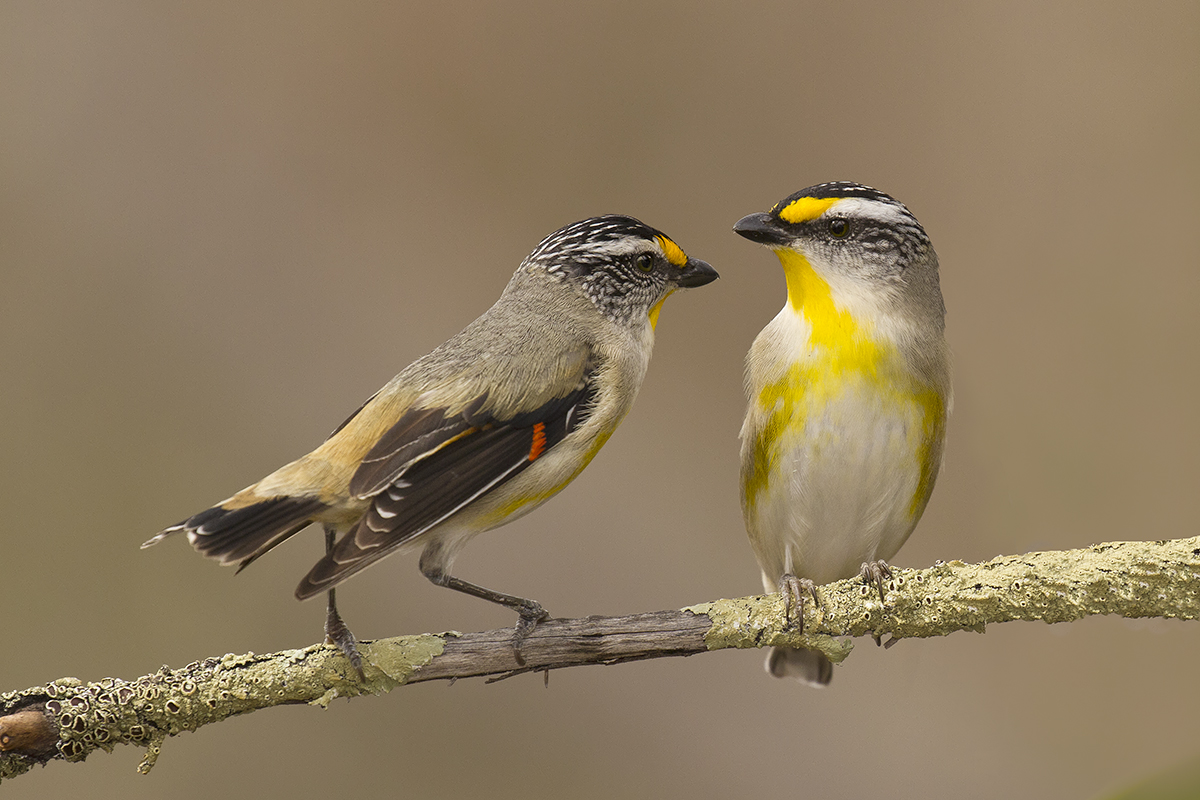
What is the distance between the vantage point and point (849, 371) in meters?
2.44

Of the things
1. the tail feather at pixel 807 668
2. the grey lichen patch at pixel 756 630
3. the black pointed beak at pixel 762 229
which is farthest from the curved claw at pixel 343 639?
the tail feather at pixel 807 668

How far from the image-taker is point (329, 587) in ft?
5.95

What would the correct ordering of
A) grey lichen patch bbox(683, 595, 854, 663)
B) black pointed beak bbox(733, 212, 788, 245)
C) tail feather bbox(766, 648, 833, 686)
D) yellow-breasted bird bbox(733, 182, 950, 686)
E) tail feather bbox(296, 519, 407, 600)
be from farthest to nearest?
1. tail feather bbox(766, 648, 833, 686)
2. yellow-breasted bird bbox(733, 182, 950, 686)
3. black pointed beak bbox(733, 212, 788, 245)
4. grey lichen patch bbox(683, 595, 854, 663)
5. tail feather bbox(296, 519, 407, 600)

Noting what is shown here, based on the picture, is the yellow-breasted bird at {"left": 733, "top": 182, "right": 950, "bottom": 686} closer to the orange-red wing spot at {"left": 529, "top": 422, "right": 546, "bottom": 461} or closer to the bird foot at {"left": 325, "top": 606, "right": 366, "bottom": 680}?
the orange-red wing spot at {"left": 529, "top": 422, "right": 546, "bottom": 461}

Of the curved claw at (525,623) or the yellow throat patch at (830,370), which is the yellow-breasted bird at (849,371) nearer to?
the yellow throat patch at (830,370)

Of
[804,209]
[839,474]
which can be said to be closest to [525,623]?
[839,474]

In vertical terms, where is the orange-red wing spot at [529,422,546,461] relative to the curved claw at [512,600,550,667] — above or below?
above

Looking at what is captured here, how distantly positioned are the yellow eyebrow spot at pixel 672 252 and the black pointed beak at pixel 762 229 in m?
0.18

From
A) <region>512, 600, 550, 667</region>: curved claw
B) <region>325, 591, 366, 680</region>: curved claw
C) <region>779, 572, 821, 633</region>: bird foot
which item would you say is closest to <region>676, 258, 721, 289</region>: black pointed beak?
<region>779, 572, 821, 633</region>: bird foot

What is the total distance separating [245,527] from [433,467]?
38 cm

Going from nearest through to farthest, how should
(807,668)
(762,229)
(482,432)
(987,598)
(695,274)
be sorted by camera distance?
(987,598)
(482,432)
(762,229)
(695,274)
(807,668)

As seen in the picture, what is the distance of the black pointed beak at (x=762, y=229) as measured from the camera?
7.64 ft

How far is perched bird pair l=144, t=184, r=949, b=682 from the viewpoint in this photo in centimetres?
200

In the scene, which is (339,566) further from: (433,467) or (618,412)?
(618,412)
